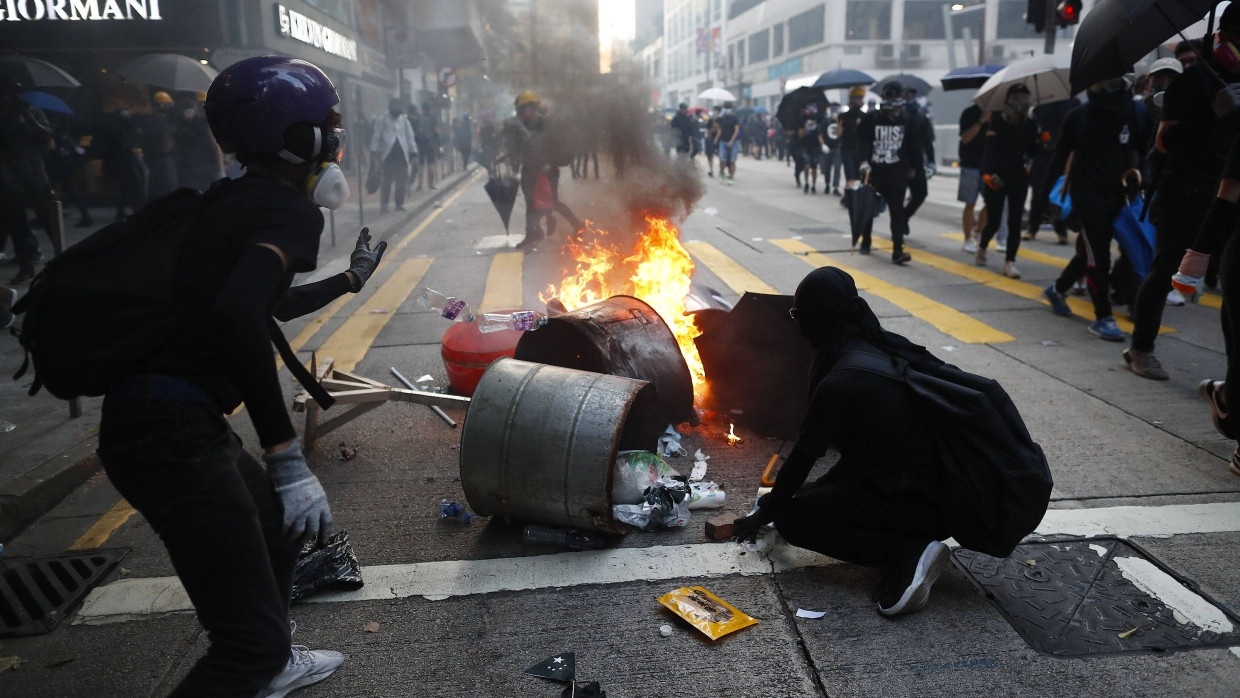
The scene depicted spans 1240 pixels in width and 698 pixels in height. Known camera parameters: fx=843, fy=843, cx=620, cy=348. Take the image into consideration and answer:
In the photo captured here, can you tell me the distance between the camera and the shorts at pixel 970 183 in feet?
35.7

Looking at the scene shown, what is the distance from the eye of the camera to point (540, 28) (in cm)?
1410

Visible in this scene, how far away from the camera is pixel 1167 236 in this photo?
18.6 feet

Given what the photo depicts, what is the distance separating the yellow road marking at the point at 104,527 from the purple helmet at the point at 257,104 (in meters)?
2.49

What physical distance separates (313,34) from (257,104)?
64.0ft

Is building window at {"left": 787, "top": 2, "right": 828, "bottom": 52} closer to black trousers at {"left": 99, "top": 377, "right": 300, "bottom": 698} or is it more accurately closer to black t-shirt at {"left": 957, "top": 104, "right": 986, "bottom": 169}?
black t-shirt at {"left": 957, "top": 104, "right": 986, "bottom": 169}

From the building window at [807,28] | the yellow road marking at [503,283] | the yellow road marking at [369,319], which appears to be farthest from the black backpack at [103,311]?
the building window at [807,28]

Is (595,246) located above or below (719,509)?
above

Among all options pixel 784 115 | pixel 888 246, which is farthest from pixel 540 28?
pixel 784 115

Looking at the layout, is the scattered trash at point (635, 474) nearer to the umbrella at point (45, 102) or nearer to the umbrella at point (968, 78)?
the umbrella at point (45, 102)

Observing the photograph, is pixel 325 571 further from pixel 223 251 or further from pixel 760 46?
pixel 760 46

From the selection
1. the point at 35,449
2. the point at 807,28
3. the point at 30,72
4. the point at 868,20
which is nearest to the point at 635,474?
the point at 35,449

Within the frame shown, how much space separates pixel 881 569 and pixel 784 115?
1834cm

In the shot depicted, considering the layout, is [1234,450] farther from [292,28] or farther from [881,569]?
[292,28]

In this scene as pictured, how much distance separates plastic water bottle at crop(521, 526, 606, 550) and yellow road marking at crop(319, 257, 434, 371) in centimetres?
329
